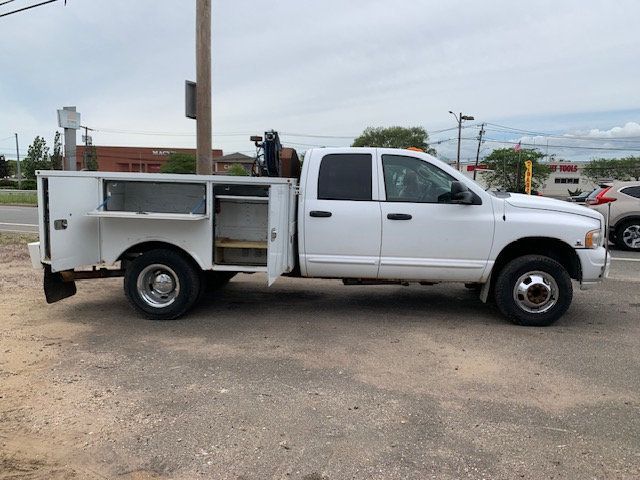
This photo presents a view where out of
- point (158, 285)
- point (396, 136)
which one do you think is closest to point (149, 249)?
point (158, 285)

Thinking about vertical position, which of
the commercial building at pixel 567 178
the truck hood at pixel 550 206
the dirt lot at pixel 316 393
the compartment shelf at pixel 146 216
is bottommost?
the dirt lot at pixel 316 393

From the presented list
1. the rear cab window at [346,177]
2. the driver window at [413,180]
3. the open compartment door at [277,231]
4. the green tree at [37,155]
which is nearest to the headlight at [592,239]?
the driver window at [413,180]

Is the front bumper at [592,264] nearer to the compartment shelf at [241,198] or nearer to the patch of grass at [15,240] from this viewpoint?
the compartment shelf at [241,198]

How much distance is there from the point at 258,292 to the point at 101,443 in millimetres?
4309

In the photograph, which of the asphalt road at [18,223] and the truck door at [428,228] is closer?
the truck door at [428,228]

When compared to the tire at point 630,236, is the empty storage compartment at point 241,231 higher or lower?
higher

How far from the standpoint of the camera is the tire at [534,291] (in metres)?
5.84

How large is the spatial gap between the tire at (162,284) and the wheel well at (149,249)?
38 millimetres

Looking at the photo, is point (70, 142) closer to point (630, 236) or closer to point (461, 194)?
point (461, 194)

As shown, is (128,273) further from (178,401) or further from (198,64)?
(198,64)

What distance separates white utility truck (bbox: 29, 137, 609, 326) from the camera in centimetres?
581

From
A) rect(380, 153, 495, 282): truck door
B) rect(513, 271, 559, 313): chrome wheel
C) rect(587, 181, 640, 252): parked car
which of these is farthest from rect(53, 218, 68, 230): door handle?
rect(587, 181, 640, 252): parked car

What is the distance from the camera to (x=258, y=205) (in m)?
6.39

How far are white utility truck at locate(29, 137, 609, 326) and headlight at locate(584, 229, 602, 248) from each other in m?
0.01
